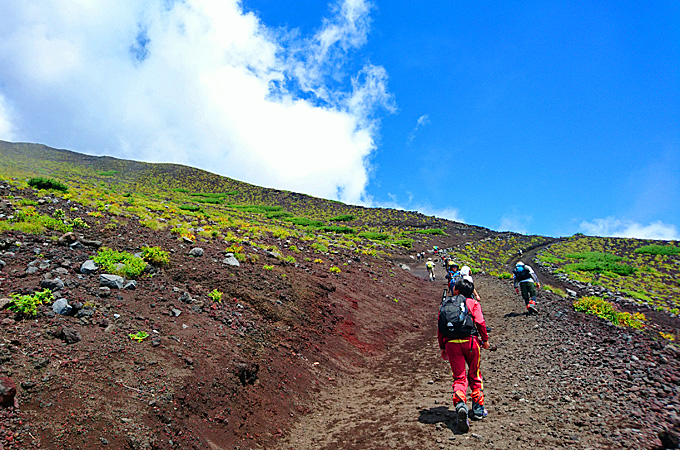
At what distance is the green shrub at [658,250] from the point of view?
2094 inches

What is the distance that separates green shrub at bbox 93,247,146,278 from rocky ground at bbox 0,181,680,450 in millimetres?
356

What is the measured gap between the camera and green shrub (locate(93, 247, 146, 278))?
8078 millimetres

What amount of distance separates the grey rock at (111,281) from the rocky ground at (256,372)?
0.40 feet

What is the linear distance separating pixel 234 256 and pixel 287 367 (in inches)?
212

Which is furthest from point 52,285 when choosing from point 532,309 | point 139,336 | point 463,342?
point 532,309

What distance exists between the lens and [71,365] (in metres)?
5.02

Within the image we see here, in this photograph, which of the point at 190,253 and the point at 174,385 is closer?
the point at 174,385

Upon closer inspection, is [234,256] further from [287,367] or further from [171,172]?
[171,172]

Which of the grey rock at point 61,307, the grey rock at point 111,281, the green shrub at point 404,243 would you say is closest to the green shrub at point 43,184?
the grey rock at point 111,281

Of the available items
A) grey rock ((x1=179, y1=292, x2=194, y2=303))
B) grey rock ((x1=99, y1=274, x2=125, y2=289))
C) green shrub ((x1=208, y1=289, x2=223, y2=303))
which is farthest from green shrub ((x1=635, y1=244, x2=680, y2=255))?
grey rock ((x1=99, y1=274, x2=125, y2=289))

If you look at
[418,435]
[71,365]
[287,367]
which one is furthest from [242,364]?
[418,435]

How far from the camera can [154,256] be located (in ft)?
31.1

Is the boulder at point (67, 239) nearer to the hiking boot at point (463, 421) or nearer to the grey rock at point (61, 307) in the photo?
the grey rock at point (61, 307)

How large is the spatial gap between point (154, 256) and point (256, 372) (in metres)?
4.78
